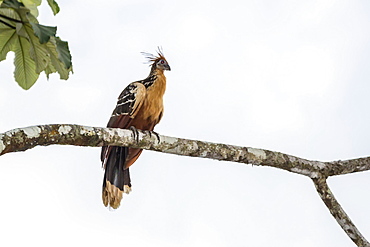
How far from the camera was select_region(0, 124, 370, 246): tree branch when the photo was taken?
6.87 ft

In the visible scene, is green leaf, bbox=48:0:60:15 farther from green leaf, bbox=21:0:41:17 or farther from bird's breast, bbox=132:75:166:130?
bird's breast, bbox=132:75:166:130

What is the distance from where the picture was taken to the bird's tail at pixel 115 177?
3.67 m

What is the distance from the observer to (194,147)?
266 cm

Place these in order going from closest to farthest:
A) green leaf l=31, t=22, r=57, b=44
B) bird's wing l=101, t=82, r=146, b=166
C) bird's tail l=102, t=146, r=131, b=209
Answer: green leaf l=31, t=22, r=57, b=44, bird's tail l=102, t=146, r=131, b=209, bird's wing l=101, t=82, r=146, b=166

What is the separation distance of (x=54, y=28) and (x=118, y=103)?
2107mm

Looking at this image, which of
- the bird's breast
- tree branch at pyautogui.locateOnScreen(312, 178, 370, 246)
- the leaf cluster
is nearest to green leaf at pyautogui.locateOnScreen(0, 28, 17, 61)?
the leaf cluster

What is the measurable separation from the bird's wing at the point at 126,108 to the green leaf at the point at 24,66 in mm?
1598

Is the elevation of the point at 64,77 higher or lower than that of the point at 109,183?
lower

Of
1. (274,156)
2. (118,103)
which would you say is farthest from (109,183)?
(274,156)

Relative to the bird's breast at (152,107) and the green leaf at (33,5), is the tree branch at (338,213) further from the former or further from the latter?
the green leaf at (33,5)

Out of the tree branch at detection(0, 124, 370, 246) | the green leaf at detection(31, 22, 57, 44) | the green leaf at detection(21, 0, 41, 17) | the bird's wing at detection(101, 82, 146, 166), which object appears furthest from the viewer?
the bird's wing at detection(101, 82, 146, 166)

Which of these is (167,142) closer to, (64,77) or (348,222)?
(64,77)

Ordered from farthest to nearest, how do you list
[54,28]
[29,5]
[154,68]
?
[154,68], [29,5], [54,28]

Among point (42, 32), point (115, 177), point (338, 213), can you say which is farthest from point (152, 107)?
point (42, 32)
